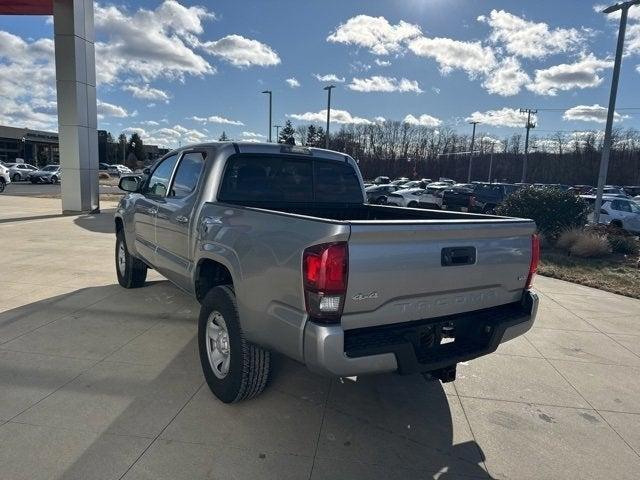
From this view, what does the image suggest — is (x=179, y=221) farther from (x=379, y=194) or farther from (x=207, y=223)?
(x=379, y=194)

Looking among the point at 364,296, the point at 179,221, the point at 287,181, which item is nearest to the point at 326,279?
the point at 364,296

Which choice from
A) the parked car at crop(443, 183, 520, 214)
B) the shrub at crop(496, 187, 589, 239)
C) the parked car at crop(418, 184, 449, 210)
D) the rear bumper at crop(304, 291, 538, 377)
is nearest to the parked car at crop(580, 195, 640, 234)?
the parked car at crop(443, 183, 520, 214)

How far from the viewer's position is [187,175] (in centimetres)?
432

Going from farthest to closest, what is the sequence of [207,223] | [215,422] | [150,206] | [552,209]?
[552,209], [150,206], [207,223], [215,422]

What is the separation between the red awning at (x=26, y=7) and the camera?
1491cm

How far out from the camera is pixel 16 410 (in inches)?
120

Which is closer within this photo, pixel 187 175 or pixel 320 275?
pixel 320 275

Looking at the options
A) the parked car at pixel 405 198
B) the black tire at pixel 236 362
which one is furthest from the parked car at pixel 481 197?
the black tire at pixel 236 362

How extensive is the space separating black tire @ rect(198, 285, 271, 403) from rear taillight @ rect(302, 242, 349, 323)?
0.83 m

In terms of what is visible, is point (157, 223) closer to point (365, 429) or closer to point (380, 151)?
point (365, 429)

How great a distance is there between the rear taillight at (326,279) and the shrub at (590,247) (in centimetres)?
1042

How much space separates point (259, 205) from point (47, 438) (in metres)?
2.30

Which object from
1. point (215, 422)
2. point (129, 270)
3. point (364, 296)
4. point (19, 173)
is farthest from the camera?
point (19, 173)

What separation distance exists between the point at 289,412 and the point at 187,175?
2.40 metres
